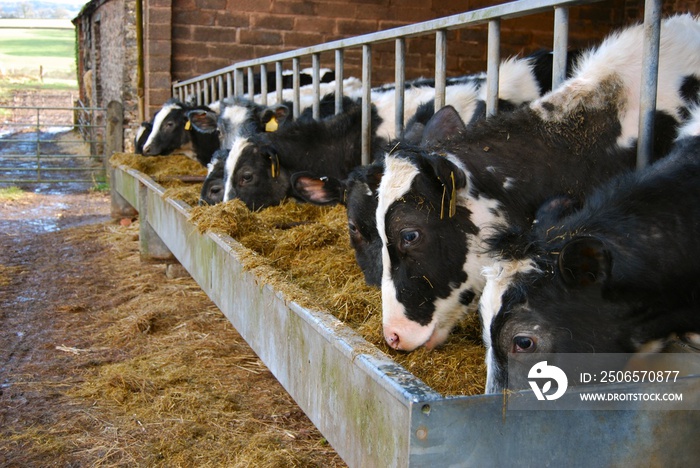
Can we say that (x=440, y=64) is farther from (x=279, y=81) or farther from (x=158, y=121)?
(x=158, y=121)

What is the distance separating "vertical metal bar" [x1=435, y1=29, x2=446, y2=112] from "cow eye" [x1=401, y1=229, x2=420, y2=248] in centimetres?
131

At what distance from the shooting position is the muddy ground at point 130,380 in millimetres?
3928

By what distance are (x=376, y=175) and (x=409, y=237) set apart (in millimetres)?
710

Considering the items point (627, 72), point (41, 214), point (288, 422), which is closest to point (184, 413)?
point (288, 422)

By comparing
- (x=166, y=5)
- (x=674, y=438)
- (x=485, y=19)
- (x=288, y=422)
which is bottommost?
(x=288, y=422)

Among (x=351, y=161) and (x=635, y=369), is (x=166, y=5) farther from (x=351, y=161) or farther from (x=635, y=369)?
(x=635, y=369)

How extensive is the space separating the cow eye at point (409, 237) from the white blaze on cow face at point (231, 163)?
312cm

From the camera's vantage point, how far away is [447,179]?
3.19m

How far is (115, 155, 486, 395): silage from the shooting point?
2.71 meters

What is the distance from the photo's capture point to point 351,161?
236 inches

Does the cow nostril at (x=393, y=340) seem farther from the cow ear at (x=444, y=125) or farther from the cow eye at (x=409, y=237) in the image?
the cow ear at (x=444, y=125)

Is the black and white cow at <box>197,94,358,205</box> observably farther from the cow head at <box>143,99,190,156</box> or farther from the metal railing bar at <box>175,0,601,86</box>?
the cow head at <box>143,99,190,156</box>

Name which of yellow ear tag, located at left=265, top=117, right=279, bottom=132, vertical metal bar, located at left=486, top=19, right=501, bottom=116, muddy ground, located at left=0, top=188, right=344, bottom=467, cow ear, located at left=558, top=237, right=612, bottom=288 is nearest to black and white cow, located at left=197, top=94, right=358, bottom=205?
yellow ear tag, located at left=265, top=117, right=279, bottom=132

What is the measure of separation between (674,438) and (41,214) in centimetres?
1184
